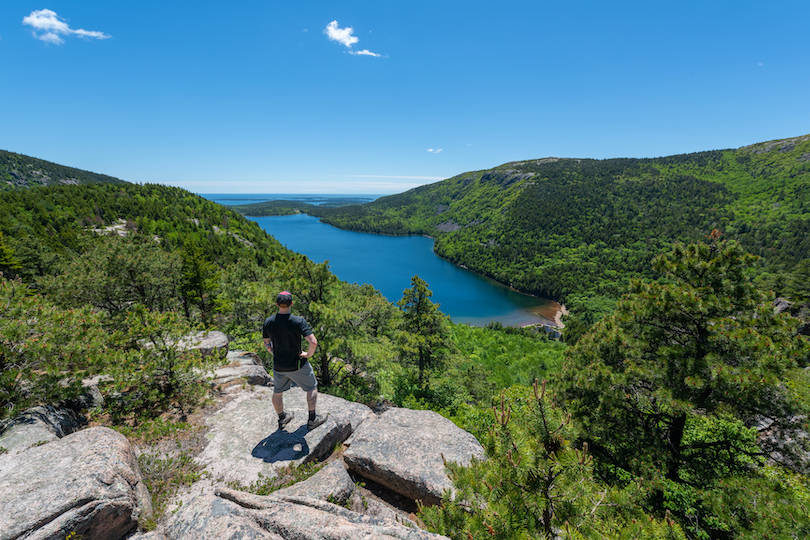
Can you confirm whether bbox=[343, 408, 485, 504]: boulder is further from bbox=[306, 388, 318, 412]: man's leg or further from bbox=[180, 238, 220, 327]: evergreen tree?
bbox=[180, 238, 220, 327]: evergreen tree

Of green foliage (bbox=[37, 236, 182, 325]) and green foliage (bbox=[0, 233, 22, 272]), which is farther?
green foliage (bbox=[0, 233, 22, 272])

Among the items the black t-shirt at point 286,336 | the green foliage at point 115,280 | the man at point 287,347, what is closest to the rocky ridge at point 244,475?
the man at point 287,347

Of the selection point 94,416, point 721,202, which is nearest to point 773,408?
point 94,416

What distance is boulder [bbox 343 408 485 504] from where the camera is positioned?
5949 millimetres

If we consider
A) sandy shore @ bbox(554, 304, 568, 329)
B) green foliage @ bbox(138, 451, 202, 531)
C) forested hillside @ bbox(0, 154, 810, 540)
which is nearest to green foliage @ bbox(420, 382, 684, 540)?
forested hillside @ bbox(0, 154, 810, 540)

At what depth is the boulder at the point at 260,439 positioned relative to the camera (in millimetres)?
5711

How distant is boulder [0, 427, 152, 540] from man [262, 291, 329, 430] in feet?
7.97

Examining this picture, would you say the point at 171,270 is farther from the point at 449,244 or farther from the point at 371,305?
the point at 449,244

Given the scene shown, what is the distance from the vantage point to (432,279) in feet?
375

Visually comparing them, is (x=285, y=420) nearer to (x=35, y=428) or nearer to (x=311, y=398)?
(x=311, y=398)

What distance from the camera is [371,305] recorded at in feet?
47.1

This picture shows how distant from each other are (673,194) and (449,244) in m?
134

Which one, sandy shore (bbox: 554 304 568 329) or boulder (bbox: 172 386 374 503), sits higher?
boulder (bbox: 172 386 374 503)

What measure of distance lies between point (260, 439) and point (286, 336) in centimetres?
272
